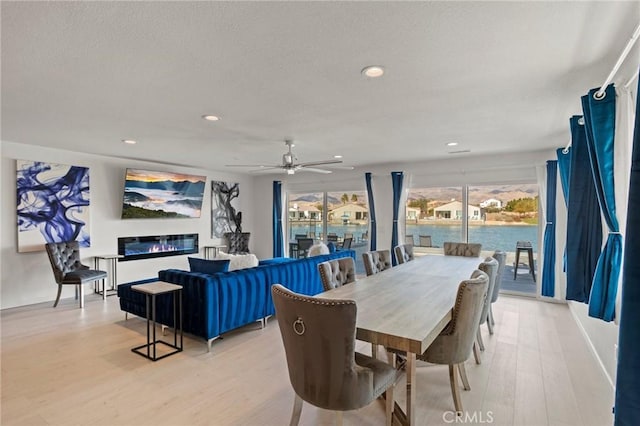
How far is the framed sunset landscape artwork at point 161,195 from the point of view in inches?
239

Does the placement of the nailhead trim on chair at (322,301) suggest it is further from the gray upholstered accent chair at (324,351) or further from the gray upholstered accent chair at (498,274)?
the gray upholstered accent chair at (498,274)

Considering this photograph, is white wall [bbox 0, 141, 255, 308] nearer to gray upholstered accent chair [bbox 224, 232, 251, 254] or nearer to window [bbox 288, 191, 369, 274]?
gray upholstered accent chair [bbox 224, 232, 251, 254]

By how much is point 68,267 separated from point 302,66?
5052 mm

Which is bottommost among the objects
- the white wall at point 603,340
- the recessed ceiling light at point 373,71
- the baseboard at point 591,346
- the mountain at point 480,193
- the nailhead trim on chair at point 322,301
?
the baseboard at point 591,346

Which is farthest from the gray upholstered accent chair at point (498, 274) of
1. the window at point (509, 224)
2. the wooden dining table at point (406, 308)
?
the window at point (509, 224)

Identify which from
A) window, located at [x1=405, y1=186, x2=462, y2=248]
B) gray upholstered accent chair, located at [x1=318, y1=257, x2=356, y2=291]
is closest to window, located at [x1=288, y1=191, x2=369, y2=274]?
window, located at [x1=405, y1=186, x2=462, y2=248]

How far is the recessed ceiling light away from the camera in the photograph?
7.67 feet

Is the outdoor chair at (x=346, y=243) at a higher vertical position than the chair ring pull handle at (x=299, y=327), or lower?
lower

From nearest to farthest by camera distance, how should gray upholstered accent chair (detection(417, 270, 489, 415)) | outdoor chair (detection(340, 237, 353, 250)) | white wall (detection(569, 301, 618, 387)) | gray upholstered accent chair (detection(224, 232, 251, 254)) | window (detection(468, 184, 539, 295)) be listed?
gray upholstered accent chair (detection(417, 270, 489, 415))
white wall (detection(569, 301, 618, 387))
window (detection(468, 184, 539, 295))
outdoor chair (detection(340, 237, 353, 250))
gray upholstered accent chair (detection(224, 232, 251, 254))

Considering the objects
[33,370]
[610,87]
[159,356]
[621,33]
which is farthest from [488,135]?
[33,370]

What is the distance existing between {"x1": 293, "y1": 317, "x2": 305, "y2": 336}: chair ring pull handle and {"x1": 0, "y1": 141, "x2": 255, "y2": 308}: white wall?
5.36 m

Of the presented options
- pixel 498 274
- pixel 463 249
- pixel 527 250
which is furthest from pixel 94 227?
pixel 527 250

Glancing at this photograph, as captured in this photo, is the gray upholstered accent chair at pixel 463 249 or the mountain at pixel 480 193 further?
the mountain at pixel 480 193

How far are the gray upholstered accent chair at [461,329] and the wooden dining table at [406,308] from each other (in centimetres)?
10
